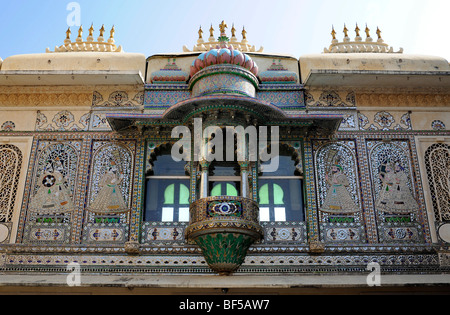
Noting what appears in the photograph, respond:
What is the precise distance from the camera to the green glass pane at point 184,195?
31.0 ft

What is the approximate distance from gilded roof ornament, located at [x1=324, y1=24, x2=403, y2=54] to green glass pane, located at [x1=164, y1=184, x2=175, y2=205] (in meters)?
4.87

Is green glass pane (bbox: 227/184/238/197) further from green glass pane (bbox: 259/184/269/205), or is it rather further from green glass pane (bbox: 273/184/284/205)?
green glass pane (bbox: 273/184/284/205)

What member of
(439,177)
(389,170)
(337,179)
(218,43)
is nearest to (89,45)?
(218,43)

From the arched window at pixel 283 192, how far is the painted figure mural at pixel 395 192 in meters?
1.48

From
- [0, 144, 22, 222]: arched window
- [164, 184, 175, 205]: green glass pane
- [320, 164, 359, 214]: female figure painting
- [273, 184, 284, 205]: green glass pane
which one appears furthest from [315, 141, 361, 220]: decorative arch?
[0, 144, 22, 222]: arched window

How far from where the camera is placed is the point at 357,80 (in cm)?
1016

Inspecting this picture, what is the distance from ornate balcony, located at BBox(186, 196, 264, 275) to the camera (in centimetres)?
841

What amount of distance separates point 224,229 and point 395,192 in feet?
11.3

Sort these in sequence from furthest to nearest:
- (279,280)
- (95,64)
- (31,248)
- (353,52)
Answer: (353,52) → (95,64) → (31,248) → (279,280)

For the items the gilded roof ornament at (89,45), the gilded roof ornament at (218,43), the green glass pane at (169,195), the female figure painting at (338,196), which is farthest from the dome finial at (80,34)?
the female figure painting at (338,196)

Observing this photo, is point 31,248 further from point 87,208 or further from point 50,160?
point 50,160

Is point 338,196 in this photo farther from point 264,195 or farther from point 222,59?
point 222,59
